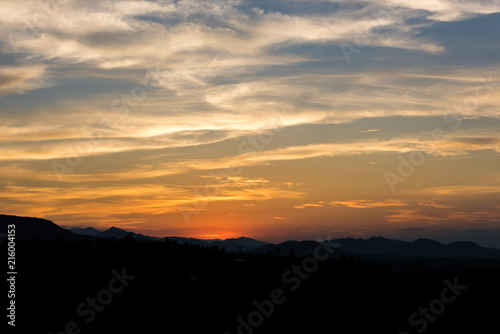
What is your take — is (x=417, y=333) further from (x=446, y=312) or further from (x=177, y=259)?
(x=177, y=259)

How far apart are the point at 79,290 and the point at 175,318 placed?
45.6ft

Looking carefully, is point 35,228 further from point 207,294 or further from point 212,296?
point 212,296

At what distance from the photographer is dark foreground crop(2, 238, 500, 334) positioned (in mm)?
49469

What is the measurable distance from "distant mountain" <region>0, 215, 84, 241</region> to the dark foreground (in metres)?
98.7

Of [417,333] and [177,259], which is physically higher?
[177,259]

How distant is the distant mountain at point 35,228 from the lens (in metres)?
170

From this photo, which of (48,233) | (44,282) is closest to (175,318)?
(44,282)

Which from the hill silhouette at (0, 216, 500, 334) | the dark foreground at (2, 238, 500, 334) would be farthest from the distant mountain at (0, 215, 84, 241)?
the hill silhouette at (0, 216, 500, 334)

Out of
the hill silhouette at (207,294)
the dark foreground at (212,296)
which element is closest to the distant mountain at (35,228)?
the dark foreground at (212,296)

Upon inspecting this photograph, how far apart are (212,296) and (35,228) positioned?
142 metres

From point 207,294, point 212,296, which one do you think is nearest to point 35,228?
point 207,294

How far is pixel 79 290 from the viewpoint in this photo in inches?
2255

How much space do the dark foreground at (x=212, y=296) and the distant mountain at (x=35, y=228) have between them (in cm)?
9874

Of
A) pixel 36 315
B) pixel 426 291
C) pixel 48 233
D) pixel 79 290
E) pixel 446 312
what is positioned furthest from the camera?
pixel 48 233
